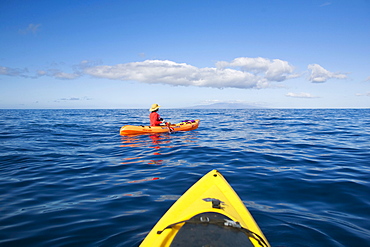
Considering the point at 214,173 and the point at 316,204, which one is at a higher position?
the point at 214,173

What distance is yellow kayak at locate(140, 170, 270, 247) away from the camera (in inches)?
89.4

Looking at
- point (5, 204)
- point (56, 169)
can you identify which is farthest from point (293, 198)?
point (56, 169)

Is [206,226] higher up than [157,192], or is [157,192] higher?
[206,226]

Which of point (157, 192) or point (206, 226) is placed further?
point (157, 192)

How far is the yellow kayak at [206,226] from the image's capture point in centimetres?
227

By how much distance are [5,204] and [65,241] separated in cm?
216

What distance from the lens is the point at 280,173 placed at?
6.28 metres

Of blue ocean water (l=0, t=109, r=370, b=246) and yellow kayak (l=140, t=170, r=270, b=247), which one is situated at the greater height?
yellow kayak (l=140, t=170, r=270, b=247)

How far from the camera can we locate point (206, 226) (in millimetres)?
2480

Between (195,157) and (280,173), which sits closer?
(280,173)

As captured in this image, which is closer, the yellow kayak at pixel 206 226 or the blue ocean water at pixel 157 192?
the yellow kayak at pixel 206 226

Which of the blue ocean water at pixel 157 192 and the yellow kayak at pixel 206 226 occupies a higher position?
the yellow kayak at pixel 206 226

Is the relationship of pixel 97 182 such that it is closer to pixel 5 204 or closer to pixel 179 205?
pixel 5 204

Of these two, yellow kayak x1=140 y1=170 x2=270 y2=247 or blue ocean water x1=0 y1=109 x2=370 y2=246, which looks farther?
blue ocean water x1=0 y1=109 x2=370 y2=246
